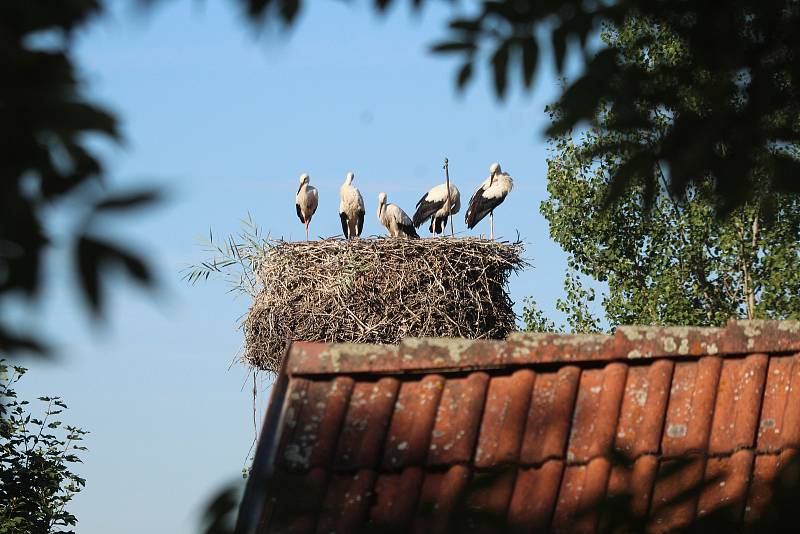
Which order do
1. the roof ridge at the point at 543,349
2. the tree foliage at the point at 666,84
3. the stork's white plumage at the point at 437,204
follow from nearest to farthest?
the tree foliage at the point at 666,84 < the roof ridge at the point at 543,349 < the stork's white plumage at the point at 437,204

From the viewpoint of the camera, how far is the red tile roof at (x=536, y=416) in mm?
3268

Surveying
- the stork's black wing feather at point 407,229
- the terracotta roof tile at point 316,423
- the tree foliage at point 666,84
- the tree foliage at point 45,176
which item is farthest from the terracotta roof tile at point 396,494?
the stork's black wing feather at point 407,229

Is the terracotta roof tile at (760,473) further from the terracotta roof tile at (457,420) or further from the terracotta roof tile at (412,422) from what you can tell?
the terracotta roof tile at (412,422)

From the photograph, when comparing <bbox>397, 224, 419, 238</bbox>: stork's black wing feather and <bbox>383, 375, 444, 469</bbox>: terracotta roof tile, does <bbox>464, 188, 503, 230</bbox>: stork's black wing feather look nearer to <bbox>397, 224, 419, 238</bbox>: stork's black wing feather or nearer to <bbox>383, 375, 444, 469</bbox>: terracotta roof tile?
<bbox>397, 224, 419, 238</bbox>: stork's black wing feather

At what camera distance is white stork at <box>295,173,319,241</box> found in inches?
642

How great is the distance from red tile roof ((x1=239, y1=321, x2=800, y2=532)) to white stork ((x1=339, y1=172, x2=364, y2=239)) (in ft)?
41.1

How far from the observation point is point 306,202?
53.5ft

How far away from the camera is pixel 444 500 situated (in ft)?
8.13

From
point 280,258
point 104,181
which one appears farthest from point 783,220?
point 104,181

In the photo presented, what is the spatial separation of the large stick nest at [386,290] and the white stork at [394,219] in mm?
2832

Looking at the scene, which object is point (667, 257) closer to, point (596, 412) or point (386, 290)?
point (386, 290)

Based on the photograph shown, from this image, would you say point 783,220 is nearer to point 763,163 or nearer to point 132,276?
point 763,163

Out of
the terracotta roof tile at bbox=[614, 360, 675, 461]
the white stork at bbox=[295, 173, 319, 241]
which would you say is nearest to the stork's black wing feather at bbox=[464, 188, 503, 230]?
the white stork at bbox=[295, 173, 319, 241]

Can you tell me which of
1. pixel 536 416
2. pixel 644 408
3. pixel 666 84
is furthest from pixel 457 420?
pixel 666 84
